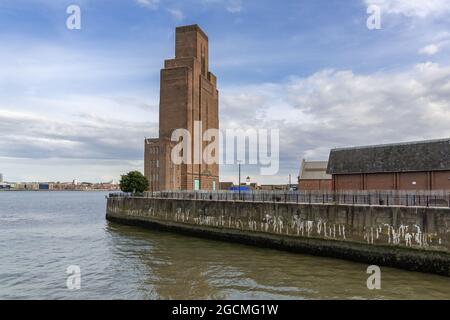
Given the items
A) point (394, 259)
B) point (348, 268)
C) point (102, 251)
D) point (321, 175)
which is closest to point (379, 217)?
point (394, 259)

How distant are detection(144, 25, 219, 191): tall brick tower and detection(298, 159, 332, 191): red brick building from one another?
73.7 feet

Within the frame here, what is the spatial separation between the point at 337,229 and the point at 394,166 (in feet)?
52.0

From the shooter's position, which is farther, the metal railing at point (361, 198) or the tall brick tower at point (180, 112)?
the tall brick tower at point (180, 112)

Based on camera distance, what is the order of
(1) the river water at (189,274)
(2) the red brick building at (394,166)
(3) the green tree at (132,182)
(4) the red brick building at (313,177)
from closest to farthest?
(1) the river water at (189,274) → (2) the red brick building at (394,166) → (3) the green tree at (132,182) → (4) the red brick building at (313,177)

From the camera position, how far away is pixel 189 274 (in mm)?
18891

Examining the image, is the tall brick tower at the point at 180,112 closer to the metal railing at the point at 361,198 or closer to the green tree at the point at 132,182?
the green tree at the point at 132,182

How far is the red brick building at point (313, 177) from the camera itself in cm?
6069

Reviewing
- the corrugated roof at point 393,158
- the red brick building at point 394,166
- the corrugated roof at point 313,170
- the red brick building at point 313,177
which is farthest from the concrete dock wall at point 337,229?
the corrugated roof at point 313,170

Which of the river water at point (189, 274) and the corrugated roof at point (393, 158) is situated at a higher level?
the corrugated roof at point (393, 158)

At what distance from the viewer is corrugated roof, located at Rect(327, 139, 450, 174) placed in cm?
3412

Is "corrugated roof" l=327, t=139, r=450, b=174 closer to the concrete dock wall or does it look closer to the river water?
the concrete dock wall

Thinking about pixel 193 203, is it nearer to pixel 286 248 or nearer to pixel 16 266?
pixel 286 248

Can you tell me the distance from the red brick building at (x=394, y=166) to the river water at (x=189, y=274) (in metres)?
17.1

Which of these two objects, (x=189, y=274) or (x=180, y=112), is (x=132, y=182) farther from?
(x=189, y=274)
